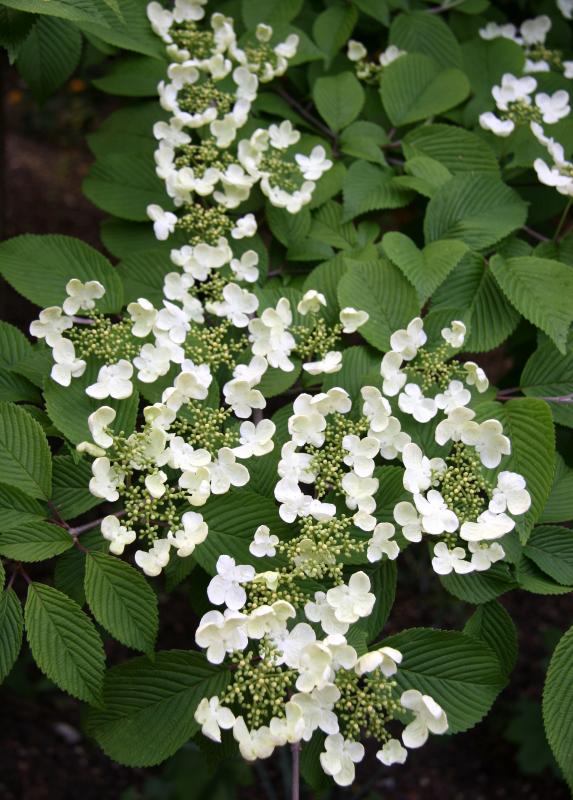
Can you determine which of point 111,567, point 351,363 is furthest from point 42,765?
point 351,363

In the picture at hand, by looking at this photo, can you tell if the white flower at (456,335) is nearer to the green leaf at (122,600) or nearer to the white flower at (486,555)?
the white flower at (486,555)

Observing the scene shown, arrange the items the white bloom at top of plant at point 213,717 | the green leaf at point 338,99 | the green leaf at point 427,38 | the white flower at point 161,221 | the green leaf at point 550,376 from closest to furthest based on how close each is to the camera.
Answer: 1. the white bloom at top of plant at point 213,717
2. the green leaf at point 550,376
3. the white flower at point 161,221
4. the green leaf at point 338,99
5. the green leaf at point 427,38

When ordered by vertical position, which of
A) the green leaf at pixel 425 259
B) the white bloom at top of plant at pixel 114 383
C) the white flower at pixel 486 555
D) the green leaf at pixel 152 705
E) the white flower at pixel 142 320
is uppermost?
the green leaf at pixel 425 259

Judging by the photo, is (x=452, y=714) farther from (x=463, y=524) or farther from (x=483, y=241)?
(x=483, y=241)

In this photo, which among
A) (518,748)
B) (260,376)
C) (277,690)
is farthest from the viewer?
(518,748)

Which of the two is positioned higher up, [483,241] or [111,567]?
[483,241]

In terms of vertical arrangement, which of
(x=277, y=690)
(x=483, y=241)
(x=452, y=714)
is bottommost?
(x=452, y=714)

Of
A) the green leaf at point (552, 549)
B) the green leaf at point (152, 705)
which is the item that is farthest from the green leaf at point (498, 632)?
the green leaf at point (152, 705)

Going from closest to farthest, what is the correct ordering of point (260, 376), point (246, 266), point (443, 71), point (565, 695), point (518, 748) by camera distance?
1. point (565, 695)
2. point (260, 376)
3. point (246, 266)
4. point (443, 71)
5. point (518, 748)
